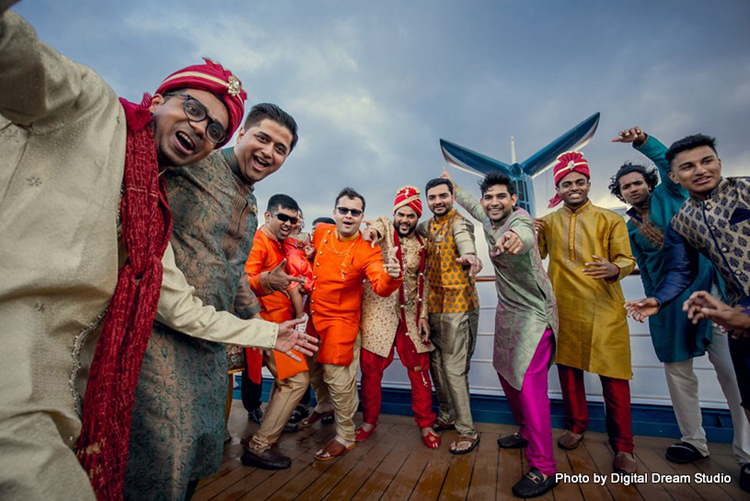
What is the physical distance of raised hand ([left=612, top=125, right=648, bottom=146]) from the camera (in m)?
2.11

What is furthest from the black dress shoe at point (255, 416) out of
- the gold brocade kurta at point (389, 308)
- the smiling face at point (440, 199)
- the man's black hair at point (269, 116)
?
the man's black hair at point (269, 116)

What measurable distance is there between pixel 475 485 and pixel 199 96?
7.01ft

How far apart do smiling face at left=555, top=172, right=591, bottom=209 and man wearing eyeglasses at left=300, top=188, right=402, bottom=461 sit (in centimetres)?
129

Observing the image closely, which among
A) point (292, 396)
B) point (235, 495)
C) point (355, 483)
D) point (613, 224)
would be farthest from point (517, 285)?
point (235, 495)

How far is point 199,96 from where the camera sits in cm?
98

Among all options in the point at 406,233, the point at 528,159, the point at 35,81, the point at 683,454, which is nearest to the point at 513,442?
the point at 683,454

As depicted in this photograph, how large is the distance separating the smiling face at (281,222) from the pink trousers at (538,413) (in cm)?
190

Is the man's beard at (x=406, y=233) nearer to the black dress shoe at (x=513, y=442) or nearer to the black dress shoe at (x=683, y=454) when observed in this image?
the black dress shoe at (x=513, y=442)

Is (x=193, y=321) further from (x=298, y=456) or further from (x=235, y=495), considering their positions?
(x=298, y=456)

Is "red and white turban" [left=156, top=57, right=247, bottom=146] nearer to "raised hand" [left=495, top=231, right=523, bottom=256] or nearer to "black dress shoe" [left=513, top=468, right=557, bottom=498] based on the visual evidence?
"raised hand" [left=495, top=231, right=523, bottom=256]

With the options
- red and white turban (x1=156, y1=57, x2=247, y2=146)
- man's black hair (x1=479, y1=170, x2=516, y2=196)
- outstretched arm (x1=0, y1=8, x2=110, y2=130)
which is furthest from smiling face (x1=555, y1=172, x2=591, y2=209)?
outstretched arm (x1=0, y1=8, x2=110, y2=130)

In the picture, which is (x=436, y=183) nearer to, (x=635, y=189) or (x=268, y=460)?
(x=635, y=189)

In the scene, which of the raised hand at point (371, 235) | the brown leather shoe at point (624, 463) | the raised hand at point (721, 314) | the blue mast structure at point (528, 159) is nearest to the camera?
the raised hand at point (721, 314)

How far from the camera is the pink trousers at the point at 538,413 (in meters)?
1.66
